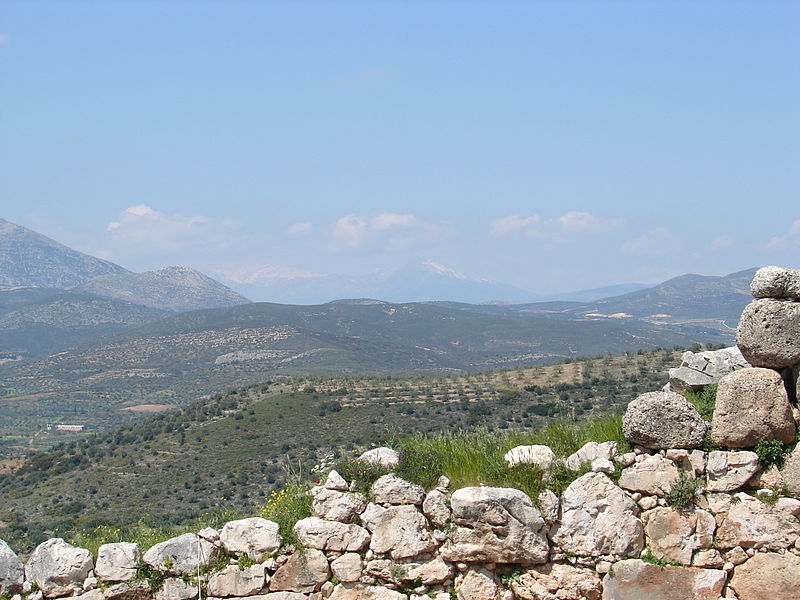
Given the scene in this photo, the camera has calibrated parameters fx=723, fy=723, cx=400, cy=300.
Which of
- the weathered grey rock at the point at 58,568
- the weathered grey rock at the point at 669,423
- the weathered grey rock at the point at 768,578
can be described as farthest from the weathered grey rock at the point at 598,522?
the weathered grey rock at the point at 58,568

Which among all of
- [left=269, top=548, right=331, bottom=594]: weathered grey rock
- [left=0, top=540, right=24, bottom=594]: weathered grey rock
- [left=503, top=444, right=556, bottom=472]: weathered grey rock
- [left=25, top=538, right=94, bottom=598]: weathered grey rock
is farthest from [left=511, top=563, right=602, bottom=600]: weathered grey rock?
[left=0, top=540, right=24, bottom=594]: weathered grey rock

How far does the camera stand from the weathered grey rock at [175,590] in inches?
315

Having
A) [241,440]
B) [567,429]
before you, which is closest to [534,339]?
[241,440]

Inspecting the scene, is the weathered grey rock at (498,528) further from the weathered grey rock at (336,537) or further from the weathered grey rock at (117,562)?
the weathered grey rock at (117,562)

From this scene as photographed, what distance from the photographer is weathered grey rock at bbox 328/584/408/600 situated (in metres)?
7.81

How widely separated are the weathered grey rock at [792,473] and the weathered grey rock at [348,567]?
4.69m

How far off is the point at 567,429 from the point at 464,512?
215 centimetres

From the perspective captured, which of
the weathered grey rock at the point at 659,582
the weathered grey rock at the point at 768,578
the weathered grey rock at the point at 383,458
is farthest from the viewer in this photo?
the weathered grey rock at the point at 383,458

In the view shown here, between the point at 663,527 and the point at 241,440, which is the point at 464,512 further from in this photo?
the point at 241,440

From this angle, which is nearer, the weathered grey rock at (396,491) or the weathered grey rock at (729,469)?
the weathered grey rock at (729,469)

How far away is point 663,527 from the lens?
25.6ft

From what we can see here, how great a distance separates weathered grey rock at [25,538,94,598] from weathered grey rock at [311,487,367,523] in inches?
102

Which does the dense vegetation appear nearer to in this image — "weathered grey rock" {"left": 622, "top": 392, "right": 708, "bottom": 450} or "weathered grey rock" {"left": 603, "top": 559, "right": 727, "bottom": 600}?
"weathered grey rock" {"left": 622, "top": 392, "right": 708, "bottom": 450}

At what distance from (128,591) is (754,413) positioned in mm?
7155
